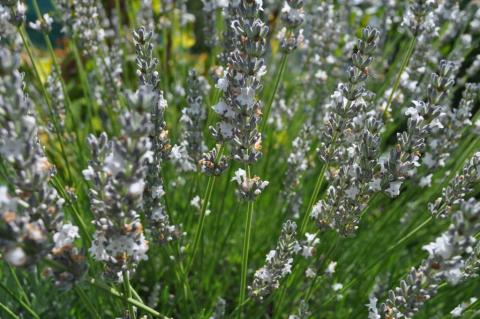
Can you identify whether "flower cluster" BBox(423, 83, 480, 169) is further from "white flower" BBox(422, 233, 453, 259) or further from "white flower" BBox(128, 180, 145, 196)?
"white flower" BBox(128, 180, 145, 196)

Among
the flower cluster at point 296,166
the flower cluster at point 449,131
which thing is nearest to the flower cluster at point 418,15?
the flower cluster at point 449,131

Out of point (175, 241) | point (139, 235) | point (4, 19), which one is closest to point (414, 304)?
point (139, 235)

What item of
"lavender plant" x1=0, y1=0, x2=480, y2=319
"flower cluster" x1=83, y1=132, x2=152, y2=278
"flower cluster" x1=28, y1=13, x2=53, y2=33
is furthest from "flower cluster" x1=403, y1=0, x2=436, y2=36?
"flower cluster" x1=28, y1=13, x2=53, y2=33

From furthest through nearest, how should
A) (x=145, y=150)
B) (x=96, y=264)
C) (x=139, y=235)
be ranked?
1. (x=96, y=264)
2. (x=139, y=235)
3. (x=145, y=150)

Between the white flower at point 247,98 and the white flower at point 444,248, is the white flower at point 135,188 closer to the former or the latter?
the white flower at point 247,98

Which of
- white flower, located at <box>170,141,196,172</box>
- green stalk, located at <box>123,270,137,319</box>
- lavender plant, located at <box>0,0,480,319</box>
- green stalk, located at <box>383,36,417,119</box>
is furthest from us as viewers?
green stalk, located at <box>383,36,417,119</box>

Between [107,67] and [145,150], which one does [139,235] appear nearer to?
[145,150]

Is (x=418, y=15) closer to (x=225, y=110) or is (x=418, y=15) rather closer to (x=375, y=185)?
(x=375, y=185)
